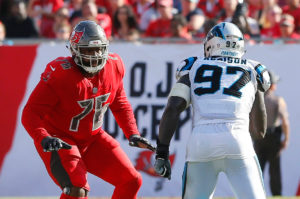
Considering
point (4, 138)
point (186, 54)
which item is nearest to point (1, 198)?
point (4, 138)

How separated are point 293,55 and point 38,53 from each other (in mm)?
3123

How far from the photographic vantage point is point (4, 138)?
31.4 feet

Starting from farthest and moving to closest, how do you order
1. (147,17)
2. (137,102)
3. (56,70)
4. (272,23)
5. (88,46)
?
(147,17)
(272,23)
(137,102)
(88,46)
(56,70)

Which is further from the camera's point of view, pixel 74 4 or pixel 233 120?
pixel 74 4

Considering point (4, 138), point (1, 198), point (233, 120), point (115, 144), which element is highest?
point (233, 120)

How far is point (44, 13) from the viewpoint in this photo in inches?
458

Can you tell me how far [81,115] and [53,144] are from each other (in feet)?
1.93

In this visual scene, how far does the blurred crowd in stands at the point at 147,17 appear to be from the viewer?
10406mm

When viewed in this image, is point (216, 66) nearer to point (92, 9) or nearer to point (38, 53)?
point (38, 53)

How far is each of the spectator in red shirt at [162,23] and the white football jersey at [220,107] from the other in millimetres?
5273

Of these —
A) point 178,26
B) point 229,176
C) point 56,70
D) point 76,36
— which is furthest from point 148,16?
point 229,176

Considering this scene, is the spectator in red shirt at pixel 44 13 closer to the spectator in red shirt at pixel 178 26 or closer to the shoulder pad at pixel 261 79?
the spectator in red shirt at pixel 178 26

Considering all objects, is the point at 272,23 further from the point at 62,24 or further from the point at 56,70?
the point at 56,70

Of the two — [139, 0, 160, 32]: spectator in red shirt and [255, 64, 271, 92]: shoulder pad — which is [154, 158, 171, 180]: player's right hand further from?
[139, 0, 160, 32]: spectator in red shirt
